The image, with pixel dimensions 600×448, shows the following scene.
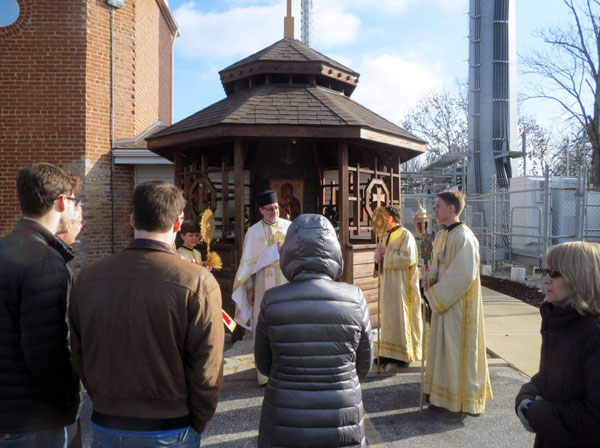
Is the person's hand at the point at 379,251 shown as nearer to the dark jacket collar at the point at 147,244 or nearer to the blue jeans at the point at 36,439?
the dark jacket collar at the point at 147,244

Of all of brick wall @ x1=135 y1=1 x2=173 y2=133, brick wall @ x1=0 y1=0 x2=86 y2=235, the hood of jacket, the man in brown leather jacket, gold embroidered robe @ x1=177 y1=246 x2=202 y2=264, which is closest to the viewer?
the man in brown leather jacket

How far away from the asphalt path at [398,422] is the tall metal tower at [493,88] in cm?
1573

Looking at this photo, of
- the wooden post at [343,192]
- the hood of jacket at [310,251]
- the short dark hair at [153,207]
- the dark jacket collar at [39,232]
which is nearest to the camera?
the short dark hair at [153,207]

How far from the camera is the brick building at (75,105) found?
934cm

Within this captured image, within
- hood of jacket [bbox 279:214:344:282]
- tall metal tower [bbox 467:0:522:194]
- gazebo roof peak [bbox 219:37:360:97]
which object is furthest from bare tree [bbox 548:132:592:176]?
hood of jacket [bbox 279:214:344:282]

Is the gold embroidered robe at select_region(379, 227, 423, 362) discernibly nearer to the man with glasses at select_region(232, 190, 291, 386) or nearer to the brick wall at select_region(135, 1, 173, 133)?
the man with glasses at select_region(232, 190, 291, 386)

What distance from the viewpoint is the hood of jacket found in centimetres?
229

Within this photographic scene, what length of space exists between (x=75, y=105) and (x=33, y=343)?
8787mm

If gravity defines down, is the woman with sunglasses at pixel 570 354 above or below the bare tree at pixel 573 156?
below

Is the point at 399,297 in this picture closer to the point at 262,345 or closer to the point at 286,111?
the point at 286,111

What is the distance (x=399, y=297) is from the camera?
5699mm

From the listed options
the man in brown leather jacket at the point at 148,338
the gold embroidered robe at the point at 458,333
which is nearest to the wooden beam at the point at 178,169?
the gold embroidered robe at the point at 458,333

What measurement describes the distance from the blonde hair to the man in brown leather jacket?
5.16 ft

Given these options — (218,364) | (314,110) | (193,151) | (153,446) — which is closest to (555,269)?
(218,364)
